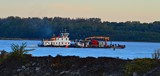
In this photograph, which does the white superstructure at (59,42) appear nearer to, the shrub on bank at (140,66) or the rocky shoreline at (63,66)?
the rocky shoreline at (63,66)

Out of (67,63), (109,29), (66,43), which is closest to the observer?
(67,63)

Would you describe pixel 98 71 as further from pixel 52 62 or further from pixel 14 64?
pixel 14 64

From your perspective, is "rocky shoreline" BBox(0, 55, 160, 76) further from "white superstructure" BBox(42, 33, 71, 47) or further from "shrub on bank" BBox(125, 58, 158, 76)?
"white superstructure" BBox(42, 33, 71, 47)

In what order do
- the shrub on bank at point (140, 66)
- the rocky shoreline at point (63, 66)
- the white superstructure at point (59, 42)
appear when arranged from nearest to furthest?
the shrub on bank at point (140, 66), the rocky shoreline at point (63, 66), the white superstructure at point (59, 42)

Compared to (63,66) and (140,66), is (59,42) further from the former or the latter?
(140,66)

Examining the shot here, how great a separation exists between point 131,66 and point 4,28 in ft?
511

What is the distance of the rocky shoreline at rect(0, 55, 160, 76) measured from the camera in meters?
16.9

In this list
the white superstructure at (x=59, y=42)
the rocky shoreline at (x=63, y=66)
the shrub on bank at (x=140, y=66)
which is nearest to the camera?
the shrub on bank at (x=140, y=66)

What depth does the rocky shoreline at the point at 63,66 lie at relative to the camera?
16.9 m

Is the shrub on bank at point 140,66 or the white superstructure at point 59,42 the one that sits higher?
the shrub on bank at point 140,66

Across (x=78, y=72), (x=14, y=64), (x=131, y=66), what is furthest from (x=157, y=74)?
(x=14, y=64)

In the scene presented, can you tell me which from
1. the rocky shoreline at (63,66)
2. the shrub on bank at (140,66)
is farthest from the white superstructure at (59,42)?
the shrub on bank at (140,66)

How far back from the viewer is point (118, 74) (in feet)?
53.8

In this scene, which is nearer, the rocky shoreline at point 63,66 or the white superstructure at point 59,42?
the rocky shoreline at point 63,66
